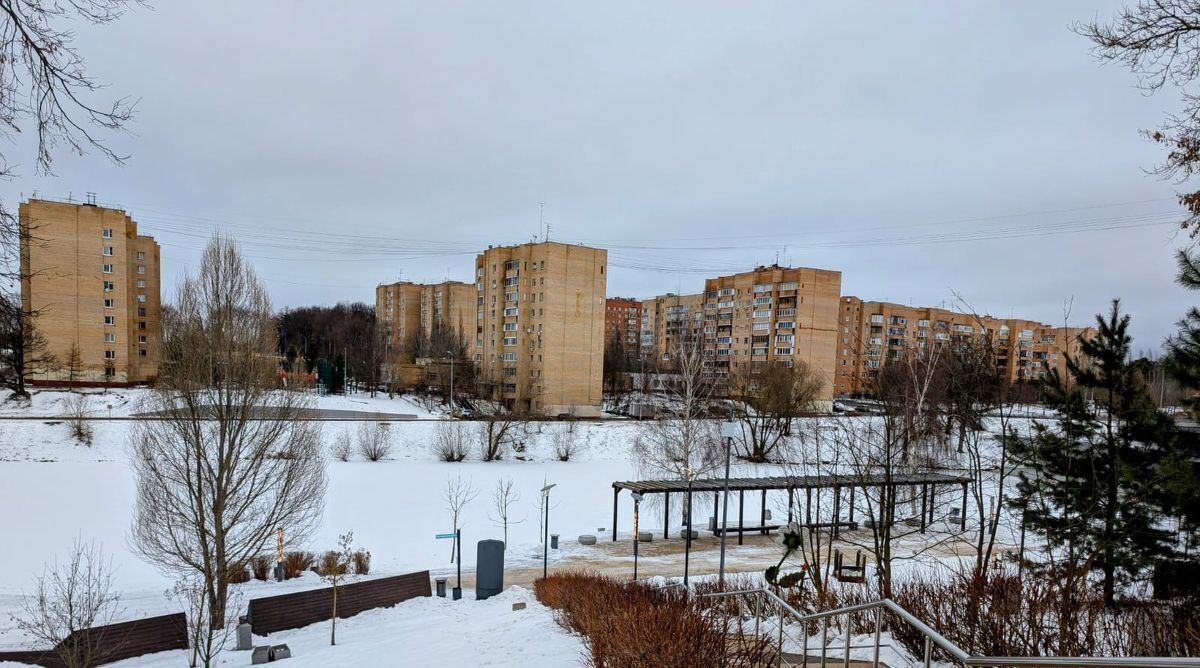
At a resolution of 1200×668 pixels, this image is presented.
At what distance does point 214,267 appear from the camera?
14.3 m

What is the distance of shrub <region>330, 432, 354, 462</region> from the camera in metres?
35.5

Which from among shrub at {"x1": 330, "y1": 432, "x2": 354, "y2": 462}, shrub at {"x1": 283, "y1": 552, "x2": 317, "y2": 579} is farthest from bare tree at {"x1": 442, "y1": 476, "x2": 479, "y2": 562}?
shrub at {"x1": 330, "y1": 432, "x2": 354, "y2": 462}

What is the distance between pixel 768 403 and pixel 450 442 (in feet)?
69.3

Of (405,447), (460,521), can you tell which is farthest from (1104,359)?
(405,447)

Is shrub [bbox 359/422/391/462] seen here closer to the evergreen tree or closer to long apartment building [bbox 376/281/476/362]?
the evergreen tree

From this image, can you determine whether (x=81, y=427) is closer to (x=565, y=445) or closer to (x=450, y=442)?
(x=450, y=442)

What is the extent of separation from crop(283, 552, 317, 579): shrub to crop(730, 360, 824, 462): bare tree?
2599cm

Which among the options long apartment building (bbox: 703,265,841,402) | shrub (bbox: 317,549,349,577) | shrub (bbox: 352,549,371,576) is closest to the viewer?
shrub (bbox: 317,549,349,577)

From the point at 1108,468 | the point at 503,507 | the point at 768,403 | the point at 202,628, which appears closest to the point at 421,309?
the point at 768,403

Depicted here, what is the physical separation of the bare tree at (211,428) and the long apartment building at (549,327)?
112 ft

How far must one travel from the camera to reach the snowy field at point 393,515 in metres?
10.8

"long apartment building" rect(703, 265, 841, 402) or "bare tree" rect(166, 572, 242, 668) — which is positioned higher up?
"long apartment building" rect(703, 265, 841, 402)

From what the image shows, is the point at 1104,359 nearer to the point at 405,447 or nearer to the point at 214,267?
the point at 214,267

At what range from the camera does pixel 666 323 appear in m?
90.7
